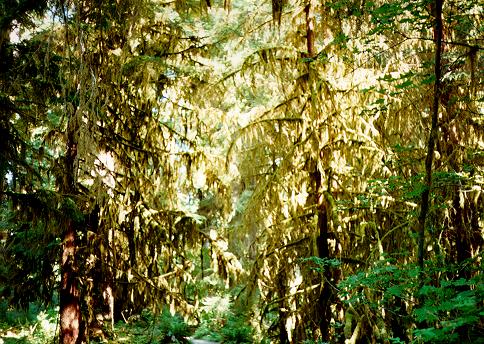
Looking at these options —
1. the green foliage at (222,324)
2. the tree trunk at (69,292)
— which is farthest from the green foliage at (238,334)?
the tree trunk at (69,292)

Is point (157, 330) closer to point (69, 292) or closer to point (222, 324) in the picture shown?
point (222, 324)

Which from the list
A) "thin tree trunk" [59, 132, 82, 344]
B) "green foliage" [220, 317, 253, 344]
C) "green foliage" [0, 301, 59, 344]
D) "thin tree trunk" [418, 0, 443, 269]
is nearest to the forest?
"thin tree trunk" [59, 132, 82, 344]

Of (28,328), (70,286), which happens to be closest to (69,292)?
(70,286)

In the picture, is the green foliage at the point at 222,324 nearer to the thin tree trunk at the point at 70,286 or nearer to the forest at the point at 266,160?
the forest at the point at 266,160

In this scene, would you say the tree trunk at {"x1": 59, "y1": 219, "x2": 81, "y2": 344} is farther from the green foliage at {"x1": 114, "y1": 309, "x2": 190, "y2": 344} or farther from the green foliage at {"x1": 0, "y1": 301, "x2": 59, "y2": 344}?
the green foliage at {"x1": 0, "y1": 301, "x2": 59, "y2": 344}

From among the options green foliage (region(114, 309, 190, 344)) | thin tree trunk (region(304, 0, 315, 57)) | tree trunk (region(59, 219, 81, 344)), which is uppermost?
thin tree trunk (region(304, 0, 315, 57))

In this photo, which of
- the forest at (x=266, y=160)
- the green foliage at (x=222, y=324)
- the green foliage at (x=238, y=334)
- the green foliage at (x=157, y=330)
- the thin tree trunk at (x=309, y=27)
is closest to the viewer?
the forest at (x=266, y=160)

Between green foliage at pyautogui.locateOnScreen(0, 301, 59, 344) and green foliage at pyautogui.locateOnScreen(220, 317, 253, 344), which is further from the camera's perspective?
green foliage at pyautogui.locateOnScreen(220, 317, 253, 344)

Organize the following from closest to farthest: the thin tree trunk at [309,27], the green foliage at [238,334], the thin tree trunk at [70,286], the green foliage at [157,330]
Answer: the thin tree trunk at [309,27] < the thin tree trunk at [70,286] < the green foliage at [157,330] < the green foliage at [238,334]

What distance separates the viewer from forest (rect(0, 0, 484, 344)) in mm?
4887

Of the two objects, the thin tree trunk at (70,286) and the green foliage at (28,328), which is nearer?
the thin tree trunk at (70,286)

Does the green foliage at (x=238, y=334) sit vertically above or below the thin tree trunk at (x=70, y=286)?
below

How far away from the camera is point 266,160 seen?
21.4 feet

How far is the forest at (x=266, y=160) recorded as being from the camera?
4.89m
